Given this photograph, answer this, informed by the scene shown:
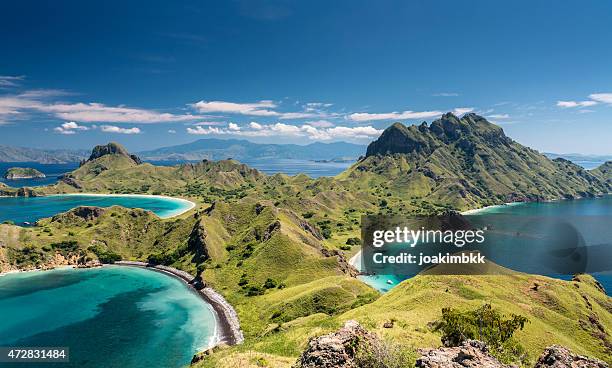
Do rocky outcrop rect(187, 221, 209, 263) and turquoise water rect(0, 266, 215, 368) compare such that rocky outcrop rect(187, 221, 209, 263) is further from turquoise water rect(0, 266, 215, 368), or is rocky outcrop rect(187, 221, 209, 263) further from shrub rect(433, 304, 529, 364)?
shrub rect(433, 304, 529, 364)

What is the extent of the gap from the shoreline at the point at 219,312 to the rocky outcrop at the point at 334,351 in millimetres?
74072

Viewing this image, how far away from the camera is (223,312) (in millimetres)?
124625

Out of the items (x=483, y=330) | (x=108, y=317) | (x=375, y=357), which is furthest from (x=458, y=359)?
(x=108, y=317)

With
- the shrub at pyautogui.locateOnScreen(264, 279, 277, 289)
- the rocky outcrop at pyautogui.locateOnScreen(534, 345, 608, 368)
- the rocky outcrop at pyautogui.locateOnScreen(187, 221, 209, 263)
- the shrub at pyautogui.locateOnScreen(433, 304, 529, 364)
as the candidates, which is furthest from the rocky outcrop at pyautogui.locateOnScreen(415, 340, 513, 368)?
the rocky outcrop at pyautogui.locateOnScreen(187, 221, 209, 263)

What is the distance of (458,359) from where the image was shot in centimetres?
3272

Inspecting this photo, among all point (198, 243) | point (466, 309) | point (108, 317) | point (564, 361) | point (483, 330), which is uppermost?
point (564, 361)

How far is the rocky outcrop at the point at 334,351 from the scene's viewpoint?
112 ft

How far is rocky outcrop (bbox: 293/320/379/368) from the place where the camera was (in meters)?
34.1

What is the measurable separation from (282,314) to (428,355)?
84304 millimetres

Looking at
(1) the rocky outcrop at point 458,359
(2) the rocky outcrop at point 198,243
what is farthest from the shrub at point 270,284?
(1) the rocky outcrop at point 458,359

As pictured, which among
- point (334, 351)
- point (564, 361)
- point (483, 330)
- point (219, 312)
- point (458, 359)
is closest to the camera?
point (458, 359)

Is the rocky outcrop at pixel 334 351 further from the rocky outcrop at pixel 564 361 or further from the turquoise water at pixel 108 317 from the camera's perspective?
the turquoise water at pixel 108 317

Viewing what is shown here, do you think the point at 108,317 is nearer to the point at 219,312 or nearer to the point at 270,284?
the point at 219,312

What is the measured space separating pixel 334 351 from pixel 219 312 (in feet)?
328
